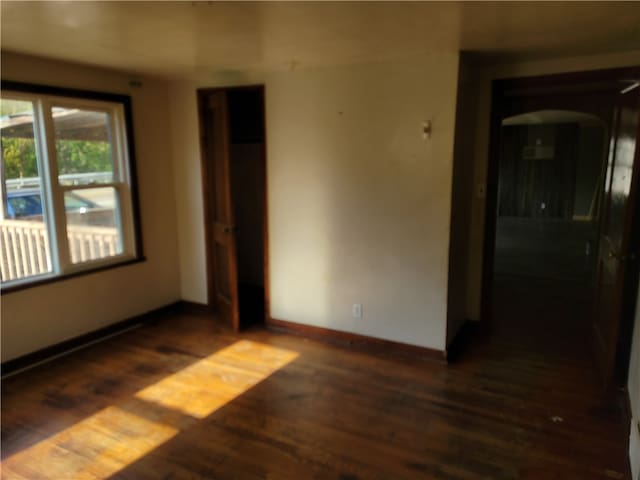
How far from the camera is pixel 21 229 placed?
3.26m

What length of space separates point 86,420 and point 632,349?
135 inches

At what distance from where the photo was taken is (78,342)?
3.67 m

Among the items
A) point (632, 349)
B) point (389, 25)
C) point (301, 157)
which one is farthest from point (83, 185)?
point (632, 349)

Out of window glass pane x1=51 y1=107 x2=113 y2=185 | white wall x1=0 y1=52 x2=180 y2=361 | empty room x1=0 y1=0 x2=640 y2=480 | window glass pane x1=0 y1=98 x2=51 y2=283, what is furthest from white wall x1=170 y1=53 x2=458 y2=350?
window glass pane x1=0 y1=98 x2=51 y2=283

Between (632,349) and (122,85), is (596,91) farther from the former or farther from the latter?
(122,85)

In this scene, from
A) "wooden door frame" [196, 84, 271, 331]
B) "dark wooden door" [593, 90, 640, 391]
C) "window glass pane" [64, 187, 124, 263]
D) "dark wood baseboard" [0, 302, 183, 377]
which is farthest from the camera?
"wooden door frame" [196, 84, 271, 331]

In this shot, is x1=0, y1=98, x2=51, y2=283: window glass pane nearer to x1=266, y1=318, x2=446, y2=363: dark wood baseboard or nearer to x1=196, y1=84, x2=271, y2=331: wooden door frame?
x1=196, y1=84, x2=271, y2=331: wooden door frame

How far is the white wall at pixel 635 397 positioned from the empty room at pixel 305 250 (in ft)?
0.09

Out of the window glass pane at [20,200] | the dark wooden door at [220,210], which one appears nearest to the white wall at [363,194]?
the dark wooden door at [220,210]

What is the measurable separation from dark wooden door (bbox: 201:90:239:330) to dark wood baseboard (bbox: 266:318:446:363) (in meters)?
0.47

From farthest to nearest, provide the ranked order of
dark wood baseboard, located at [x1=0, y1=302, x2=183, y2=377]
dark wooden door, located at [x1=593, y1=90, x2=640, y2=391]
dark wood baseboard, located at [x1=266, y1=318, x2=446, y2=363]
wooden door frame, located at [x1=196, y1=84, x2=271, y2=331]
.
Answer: wooden door frame, located at [x1=196, y1=84, x2=271, y2=331], dark wood baseboard, located at [x1=266, y1=318, x2=446, y2=363], dark wood baseboard, located at [x1=0, y1=302, x2=183, y2=377], dark wooden door, located at [x1=593, y1=90, x2=640, y2=391]

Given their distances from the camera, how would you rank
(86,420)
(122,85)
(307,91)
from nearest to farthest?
1. (86,420)
2. (307,91)
3. (122,85)

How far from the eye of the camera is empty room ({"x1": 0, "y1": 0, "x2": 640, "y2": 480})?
2.34m

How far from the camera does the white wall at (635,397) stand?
2.12m
